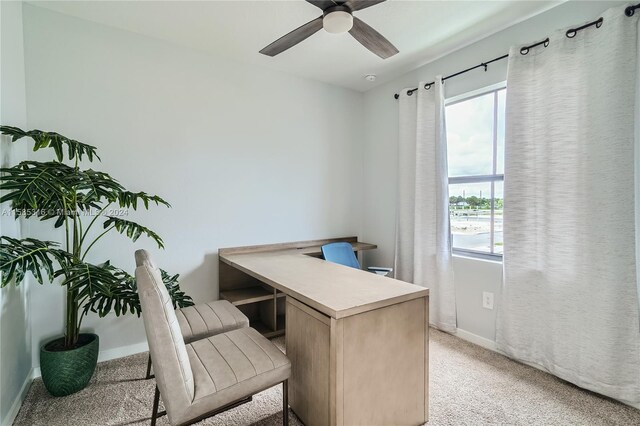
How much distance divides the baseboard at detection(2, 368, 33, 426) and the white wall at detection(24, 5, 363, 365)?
0.59 ft

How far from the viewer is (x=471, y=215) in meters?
2.72

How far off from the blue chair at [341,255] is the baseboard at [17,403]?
2.14 m

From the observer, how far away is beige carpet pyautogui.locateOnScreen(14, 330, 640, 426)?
1.68 meters

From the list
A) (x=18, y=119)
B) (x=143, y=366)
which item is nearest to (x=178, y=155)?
(x=18, y=119)

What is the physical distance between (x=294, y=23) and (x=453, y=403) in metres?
2.80

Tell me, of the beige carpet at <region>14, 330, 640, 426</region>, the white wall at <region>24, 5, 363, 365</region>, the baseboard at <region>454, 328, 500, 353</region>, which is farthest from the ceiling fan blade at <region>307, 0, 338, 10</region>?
the baseboard at <region>454, 328, 500, 353</region>

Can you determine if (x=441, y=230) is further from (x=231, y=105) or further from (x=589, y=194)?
(x=231, y=105)

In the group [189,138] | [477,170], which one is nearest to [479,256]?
[477,170]

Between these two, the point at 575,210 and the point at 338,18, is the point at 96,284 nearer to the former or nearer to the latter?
the point at 338,18

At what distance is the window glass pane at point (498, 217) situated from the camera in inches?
98.5

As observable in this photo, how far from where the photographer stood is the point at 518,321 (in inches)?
88.5

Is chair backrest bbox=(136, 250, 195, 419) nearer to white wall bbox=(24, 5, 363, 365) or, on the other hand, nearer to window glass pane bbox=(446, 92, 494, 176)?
white wall bbox=(24, 5, 363, 365)

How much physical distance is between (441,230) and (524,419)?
147 cm

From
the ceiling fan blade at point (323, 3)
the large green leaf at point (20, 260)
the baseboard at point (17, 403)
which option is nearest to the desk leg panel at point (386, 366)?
the large green leaf at point (20, 260)
